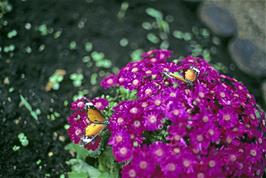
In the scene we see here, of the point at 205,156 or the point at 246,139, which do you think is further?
the point at 246,139

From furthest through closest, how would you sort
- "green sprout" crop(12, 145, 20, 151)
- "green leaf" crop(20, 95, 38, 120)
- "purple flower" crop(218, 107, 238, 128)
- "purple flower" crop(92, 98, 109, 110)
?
"green leaf" crop(20, 95, 38, 120) < "green sprout" crop(12, 145, 20, 151) < "purple flower" crop(92, 98, 109, 110) < "purple flower" crop(218, 107, 238, 128)

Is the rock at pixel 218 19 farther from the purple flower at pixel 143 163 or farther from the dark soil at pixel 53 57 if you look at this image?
the purple flower at pixel 143 163

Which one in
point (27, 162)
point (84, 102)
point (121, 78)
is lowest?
point (27, 162)

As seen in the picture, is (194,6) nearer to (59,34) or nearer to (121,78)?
(59,34)

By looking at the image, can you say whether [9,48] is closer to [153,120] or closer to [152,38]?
[152,38]

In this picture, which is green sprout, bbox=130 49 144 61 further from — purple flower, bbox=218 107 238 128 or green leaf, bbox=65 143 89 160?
purple flower, bbox=218 107 238 128

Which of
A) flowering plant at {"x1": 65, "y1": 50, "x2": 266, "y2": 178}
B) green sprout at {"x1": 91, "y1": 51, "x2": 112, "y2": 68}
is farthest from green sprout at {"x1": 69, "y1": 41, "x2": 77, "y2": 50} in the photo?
flowering plant at {"x1": 65, "y1": 50, "x2": 266, "y2": 178}

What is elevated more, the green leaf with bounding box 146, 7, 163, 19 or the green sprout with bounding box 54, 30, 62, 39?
the green leaf with bounding box 146, 7, 163, 19

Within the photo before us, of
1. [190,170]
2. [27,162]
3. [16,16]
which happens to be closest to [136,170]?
[190,170]
